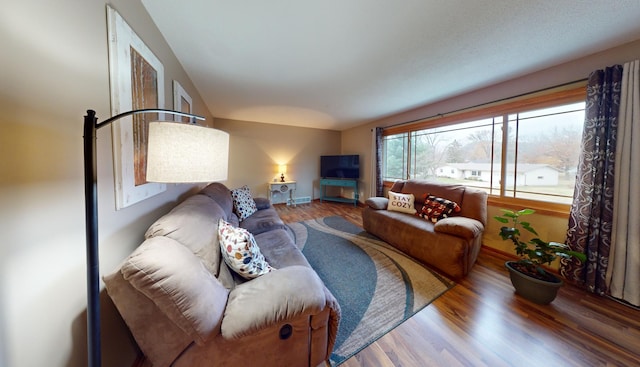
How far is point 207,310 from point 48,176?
74 cm

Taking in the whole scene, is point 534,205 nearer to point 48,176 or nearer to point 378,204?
point 378,204

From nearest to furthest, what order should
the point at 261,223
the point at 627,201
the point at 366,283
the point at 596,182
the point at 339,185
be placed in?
the point at 627,201 → the point at 596,182 → the point at 366,283 → the point at 261,223 → the point at 339,185

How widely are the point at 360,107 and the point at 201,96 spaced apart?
8.87 feet

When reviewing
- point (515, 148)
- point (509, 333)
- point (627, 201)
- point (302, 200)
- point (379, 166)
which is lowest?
point (509, 333)

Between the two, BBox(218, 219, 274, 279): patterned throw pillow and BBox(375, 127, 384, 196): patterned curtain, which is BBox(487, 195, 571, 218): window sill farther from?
BBox(218, 219, 274, 279): patterned throw pillow

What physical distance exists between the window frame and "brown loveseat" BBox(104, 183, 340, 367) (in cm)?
276

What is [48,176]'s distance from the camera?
2.19ft

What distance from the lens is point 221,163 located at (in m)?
0.96

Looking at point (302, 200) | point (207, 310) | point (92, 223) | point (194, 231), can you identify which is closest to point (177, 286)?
point (207, 310)

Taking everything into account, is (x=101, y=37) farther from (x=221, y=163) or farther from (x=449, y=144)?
(x=449, y=144)

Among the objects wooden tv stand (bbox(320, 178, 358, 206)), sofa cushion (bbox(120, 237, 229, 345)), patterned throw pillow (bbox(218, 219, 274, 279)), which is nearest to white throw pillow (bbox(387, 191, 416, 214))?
wooden tv stand (bbox(320, 178, 358, 206))

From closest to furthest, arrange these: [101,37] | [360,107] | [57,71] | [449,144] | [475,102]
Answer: [57,71], [101,37], [475,102], [449,144], [360,107]

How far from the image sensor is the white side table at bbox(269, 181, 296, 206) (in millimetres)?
4938

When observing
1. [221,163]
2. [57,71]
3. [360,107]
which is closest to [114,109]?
→ [57,71]
